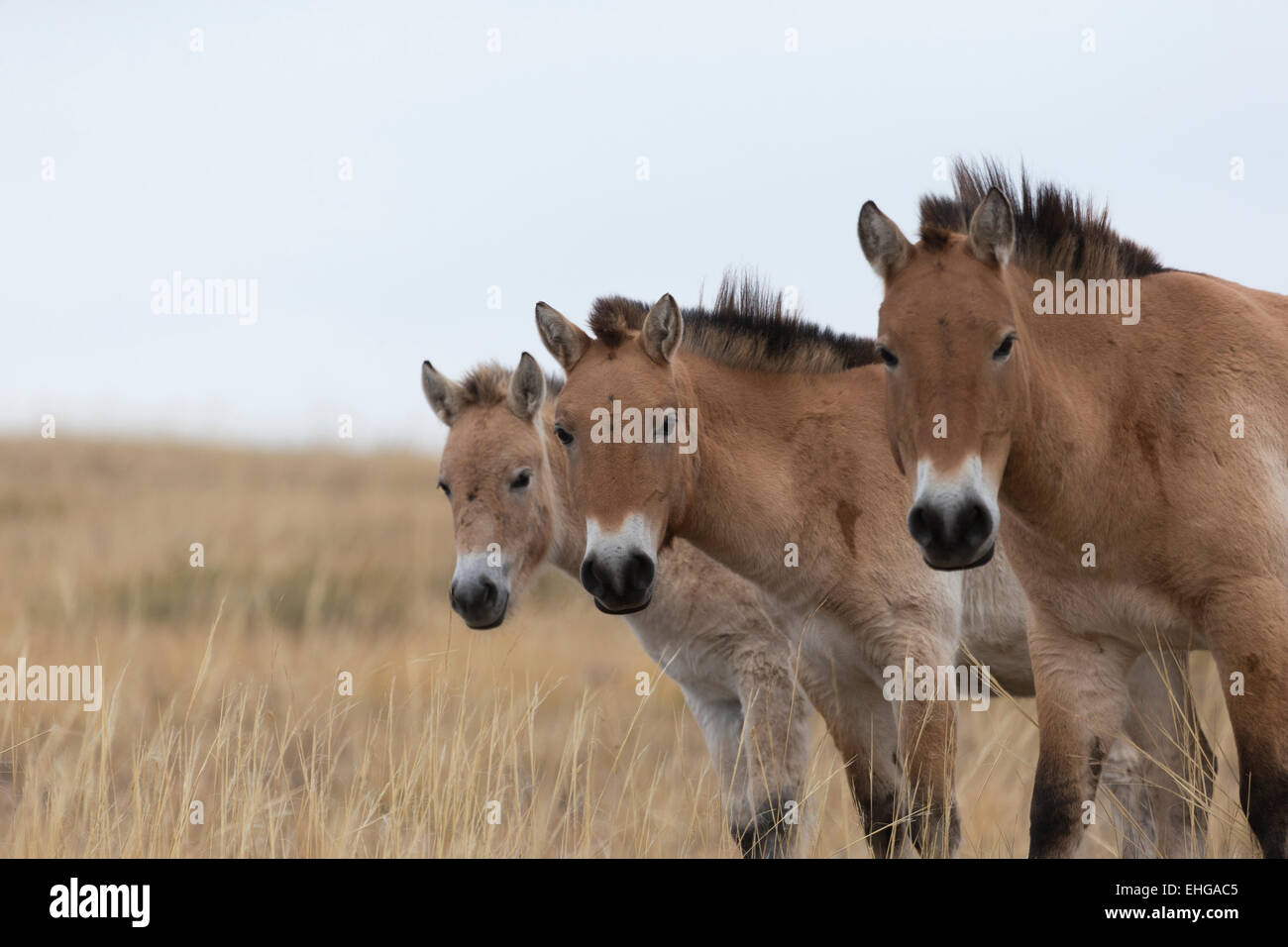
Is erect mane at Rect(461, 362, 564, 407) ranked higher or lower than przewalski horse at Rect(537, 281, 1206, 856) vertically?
higher

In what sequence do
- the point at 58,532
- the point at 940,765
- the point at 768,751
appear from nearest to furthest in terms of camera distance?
1. the point at 940,765
2. the point at 768,751
3. the point at 58,532

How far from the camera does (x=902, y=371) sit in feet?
15.1

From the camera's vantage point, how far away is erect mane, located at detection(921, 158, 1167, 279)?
17.0 feet

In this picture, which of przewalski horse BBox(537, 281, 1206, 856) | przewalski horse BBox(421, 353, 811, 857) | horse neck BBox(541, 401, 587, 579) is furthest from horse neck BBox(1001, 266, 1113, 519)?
horse neck BBox(541, 401, 587, 579)

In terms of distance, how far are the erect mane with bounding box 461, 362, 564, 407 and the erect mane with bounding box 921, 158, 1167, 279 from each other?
11.0ft

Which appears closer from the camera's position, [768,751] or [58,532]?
[768,751]

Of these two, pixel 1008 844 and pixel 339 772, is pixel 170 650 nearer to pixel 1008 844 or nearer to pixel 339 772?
pixel 339 772

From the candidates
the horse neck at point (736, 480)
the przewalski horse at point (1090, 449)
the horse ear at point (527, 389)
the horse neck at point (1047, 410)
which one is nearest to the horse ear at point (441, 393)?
the horse ear at point (527, 389)

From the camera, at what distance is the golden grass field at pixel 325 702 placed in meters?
6.05

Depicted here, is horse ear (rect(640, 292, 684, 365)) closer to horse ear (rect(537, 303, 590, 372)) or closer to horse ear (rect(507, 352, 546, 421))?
horse ear (rect(537, 303, 590, 372))

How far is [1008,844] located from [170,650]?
9.50m

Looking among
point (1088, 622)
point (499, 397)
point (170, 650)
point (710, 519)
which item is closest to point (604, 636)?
point (170, 650)

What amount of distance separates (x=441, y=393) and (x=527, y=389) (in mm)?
576
